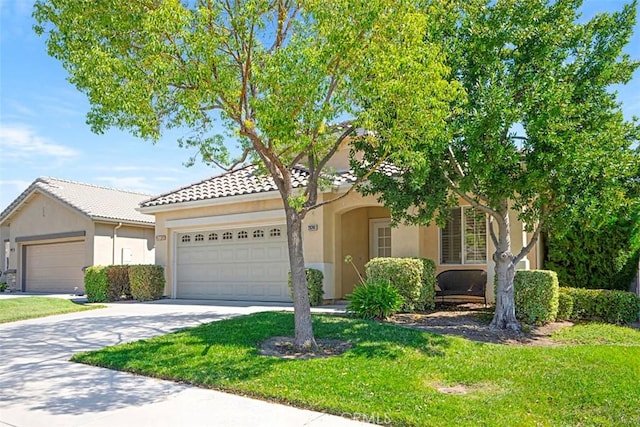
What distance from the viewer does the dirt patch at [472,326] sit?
9.93 metres

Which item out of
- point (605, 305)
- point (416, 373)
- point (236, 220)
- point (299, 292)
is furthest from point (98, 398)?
point (236, 220)

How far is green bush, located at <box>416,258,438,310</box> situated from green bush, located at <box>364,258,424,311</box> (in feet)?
0.40

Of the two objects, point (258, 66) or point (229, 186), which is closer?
point (258, 66)

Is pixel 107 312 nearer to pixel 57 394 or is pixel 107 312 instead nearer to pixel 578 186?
pixel 57 394

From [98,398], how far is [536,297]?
874 cm

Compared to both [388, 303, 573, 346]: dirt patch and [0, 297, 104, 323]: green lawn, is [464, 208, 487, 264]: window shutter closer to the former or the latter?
[388, 303, 573, 346]: dirt patch

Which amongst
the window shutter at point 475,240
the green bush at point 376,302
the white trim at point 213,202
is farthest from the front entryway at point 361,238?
the green bush at point 376,302

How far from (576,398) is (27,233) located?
25.7m

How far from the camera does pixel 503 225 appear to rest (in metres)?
11.2

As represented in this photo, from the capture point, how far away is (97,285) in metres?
18.3

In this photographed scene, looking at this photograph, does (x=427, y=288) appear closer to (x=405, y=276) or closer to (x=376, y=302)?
(x=405, y=276)

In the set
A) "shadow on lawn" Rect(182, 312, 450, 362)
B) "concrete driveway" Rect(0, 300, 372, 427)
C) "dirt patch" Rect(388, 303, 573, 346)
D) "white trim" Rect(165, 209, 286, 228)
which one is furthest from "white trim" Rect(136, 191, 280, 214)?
"concrete driveway" Rect(0, 300, 372, 427)

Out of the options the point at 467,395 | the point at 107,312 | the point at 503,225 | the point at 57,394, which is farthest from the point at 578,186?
the point at 107,312

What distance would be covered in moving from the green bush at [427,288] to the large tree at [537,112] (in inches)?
98.6
